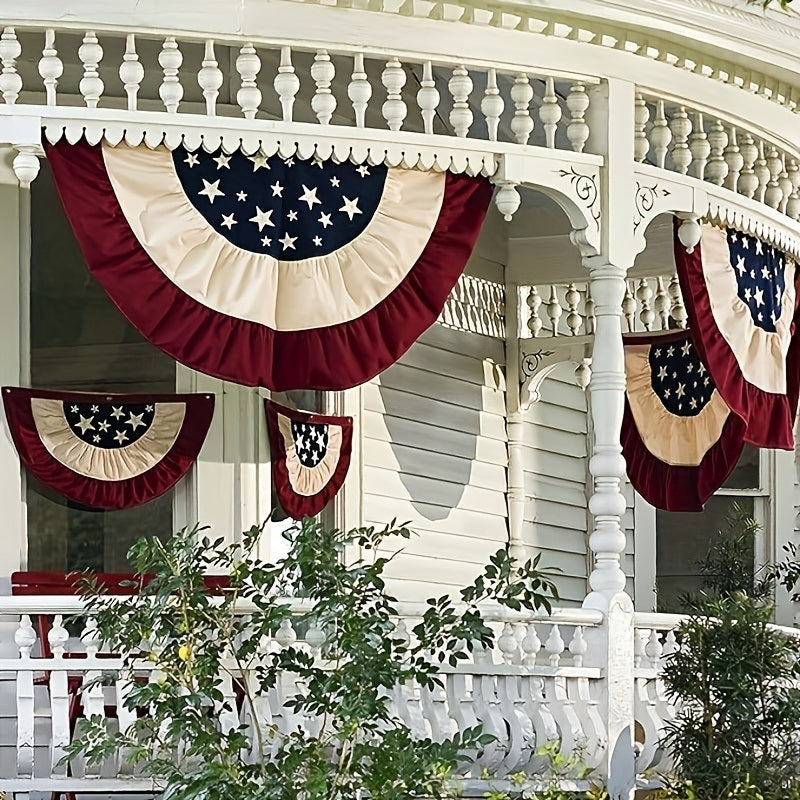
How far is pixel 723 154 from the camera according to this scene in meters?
9.88

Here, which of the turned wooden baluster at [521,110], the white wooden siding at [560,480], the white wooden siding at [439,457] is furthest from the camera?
the white wooden siding at [560,480]

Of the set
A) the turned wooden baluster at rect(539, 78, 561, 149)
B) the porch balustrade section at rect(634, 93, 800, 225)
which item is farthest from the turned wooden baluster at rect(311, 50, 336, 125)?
the porch balustrade section at rect(634, 93, 800, 225)

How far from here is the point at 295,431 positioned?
1034 centimetres

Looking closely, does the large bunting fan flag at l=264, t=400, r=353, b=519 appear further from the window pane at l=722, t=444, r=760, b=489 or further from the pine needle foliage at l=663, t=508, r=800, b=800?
the window pane at l=722, t=444, r=760, b=489

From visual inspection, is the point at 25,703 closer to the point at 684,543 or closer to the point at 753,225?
the point at 753,225

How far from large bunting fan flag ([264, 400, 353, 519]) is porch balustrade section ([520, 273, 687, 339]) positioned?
2.30 metres

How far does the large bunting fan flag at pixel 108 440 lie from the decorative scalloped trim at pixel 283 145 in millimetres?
2081

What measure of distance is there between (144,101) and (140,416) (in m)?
1.77

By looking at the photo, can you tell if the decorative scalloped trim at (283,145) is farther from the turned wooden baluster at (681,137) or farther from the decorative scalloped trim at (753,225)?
the decorative scalloped trim at (753,225)

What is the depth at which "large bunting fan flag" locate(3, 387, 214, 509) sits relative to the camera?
31.6ft

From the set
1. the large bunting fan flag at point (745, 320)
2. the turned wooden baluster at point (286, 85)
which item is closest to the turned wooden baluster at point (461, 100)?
the turned wooden baluster at point (286, 85)

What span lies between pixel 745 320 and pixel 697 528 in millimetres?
4365

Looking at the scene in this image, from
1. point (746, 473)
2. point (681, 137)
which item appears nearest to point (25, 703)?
point (681, 137)

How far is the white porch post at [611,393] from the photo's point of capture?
28.5 ft
